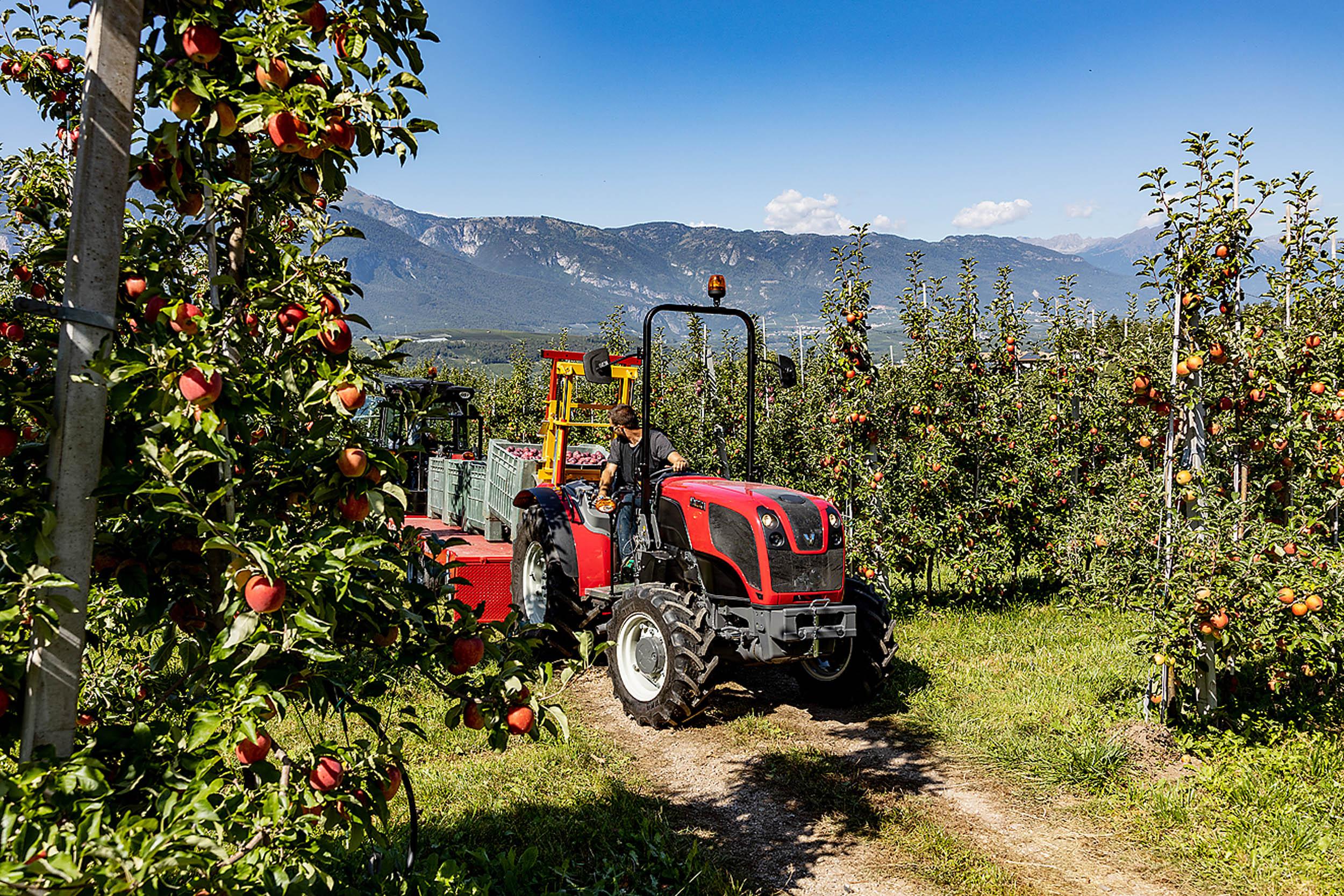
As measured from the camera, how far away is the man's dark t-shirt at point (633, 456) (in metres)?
6.02

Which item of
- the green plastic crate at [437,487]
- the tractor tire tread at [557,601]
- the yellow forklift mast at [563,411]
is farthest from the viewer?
the green plastic crate at [437,487]

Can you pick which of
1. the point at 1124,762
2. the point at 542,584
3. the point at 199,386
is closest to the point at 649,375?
the point at 542,584

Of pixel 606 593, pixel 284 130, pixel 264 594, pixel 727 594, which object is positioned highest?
pixel 284 130

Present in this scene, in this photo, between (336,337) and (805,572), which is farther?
(805,572)

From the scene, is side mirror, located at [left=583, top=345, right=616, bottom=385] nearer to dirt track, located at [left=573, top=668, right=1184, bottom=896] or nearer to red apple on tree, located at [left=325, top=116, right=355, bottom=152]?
dirt track, located at [left=573, top=668, right=1184, bottom=896]

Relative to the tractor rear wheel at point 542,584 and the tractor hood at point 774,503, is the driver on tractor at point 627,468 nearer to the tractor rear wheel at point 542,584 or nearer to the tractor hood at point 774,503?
the tractor hood at point 774,503

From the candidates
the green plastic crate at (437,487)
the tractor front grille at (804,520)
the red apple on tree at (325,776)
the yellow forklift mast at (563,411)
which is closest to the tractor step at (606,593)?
the tractor front grille at (804,520)

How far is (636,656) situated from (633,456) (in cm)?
138

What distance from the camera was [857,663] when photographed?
579 centimetres

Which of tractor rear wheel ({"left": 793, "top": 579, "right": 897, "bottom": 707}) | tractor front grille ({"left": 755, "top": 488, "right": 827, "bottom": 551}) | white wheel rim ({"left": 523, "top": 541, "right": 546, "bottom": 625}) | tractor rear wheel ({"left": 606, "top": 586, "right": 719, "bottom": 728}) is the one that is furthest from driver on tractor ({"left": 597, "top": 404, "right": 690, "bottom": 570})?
tractor rear wheel ({"left": 793, "top": 579, "right": 897, "bottom": 707})

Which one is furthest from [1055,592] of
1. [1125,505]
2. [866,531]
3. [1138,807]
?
[1138,807]

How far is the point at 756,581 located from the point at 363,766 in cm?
345

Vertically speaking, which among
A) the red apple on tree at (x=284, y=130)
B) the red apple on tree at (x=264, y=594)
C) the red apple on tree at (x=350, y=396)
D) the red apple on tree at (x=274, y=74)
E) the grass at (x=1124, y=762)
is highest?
the red apple on tree at (x=274, y=74)

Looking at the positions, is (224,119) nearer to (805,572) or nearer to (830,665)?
(805,572)
